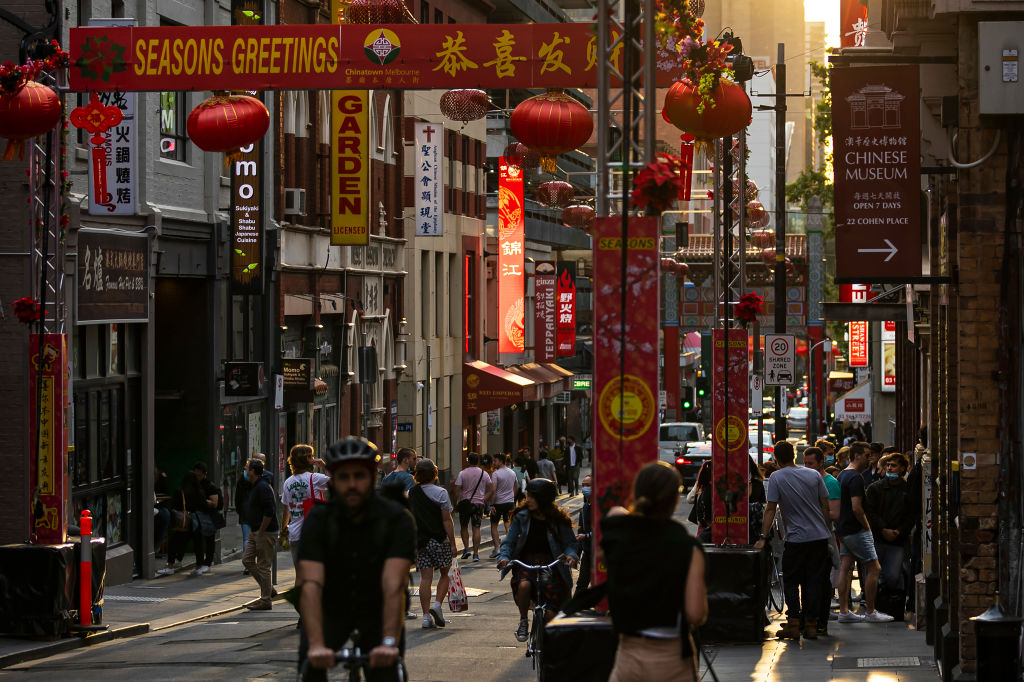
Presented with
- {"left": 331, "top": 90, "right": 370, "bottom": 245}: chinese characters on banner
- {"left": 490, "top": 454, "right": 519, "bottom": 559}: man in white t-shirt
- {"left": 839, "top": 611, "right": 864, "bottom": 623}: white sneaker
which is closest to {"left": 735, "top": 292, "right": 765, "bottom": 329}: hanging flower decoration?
{"left": 839, "top": 611, "right": 864, "bottom": 623}: white sneaker

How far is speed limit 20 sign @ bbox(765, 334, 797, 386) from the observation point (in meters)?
28.7

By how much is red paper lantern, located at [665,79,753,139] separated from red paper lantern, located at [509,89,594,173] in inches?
51.6

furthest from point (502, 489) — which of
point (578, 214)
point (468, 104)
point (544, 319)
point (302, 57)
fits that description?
point (544, 319)

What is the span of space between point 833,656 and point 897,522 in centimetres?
337

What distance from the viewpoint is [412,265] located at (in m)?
43.3

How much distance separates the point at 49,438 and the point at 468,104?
29.1 feet

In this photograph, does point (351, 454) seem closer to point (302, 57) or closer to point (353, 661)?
point (353, 661)

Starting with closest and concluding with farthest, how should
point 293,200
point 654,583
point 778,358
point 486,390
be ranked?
point 654,583 < point 778,358 < point 293,200 < point 486,390

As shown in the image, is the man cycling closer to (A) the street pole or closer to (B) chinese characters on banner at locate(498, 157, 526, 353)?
(A) the street pole

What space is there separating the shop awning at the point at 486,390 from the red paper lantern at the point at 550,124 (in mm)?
34111

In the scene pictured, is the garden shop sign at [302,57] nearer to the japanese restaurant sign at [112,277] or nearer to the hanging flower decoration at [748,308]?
the hanging flower decoration at [748,308]

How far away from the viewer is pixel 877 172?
1252cm

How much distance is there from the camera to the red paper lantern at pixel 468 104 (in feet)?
74.8

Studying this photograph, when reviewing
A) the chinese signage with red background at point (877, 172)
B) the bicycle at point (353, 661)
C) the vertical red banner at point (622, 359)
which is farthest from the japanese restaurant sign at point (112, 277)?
the bicycle at point (353, 661)
